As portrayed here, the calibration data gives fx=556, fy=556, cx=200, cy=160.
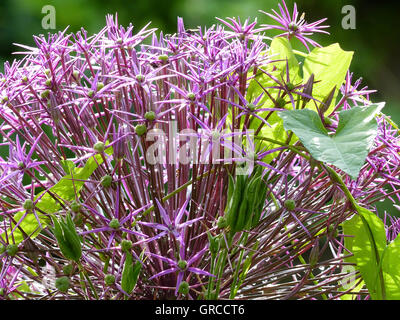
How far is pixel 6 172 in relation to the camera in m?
0.35

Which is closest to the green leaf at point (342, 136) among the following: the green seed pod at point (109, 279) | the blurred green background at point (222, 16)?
the green seed pod at point (109, 279)

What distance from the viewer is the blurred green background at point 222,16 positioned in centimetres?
144

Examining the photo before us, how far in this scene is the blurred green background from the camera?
1.44 meters

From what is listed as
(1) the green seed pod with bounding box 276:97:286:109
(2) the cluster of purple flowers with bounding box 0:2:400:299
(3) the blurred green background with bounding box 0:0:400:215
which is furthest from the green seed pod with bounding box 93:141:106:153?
(3) the blurred green background with bounding box 0:0:400:215

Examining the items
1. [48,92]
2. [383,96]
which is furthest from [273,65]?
[383,96]

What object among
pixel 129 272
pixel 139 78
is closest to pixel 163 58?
pixel 139 78

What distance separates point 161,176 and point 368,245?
14 centimetres

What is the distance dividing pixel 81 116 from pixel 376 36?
174cm

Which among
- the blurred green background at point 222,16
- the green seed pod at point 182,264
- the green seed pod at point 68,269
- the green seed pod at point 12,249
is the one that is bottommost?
the green seed pod at point 182,264

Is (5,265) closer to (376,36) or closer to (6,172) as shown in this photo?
(6,172)

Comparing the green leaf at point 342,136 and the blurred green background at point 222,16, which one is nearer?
the green leaf at point 342,136

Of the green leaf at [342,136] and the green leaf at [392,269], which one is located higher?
the green leaf at [342,136]

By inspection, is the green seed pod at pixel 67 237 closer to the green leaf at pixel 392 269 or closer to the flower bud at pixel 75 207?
the flower bud at pixel 75 207

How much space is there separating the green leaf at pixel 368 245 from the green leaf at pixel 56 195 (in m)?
0.15
